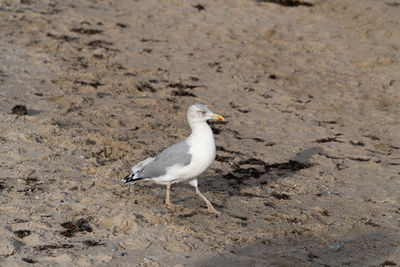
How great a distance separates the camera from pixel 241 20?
41.6 ft

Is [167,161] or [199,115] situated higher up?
[199,115]

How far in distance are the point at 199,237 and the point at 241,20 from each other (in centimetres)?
808

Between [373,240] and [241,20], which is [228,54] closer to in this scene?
[241,20]

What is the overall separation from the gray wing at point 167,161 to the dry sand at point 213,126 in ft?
1.02

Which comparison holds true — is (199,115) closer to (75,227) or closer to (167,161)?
(167,161)

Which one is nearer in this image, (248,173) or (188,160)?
(188,160)

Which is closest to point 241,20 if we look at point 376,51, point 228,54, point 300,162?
point 228,54

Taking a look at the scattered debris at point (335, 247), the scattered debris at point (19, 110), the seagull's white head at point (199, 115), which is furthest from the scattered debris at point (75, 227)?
the scattered debris at point (19, 110)

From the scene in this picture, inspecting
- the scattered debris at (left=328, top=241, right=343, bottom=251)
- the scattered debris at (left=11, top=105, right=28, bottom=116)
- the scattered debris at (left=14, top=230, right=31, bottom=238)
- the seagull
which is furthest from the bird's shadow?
the scattered debris at (left=11, top=105, right=28, bottom=116)

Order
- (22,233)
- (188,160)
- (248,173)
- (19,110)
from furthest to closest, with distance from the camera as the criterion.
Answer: (19,110) < (248,173) < (188,160) < (22,233)

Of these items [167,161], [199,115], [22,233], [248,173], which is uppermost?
[199,115]

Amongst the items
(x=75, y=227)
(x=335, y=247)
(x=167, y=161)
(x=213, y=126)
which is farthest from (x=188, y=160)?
(x=213, y=126)

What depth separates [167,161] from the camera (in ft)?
19.7

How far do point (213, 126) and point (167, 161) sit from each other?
2.85 metres
